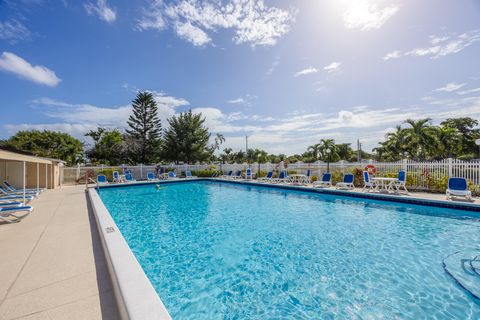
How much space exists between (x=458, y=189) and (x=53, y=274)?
11051 millimetres

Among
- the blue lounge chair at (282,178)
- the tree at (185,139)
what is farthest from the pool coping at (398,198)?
the tree at (185,139)

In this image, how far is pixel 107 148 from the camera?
2962cm

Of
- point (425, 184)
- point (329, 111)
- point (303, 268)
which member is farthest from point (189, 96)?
point (303, 268)

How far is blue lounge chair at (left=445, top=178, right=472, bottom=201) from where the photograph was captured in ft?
23.8

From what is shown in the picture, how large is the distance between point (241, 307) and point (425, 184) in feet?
35.7

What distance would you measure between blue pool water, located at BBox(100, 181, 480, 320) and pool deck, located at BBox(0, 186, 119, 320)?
83cm

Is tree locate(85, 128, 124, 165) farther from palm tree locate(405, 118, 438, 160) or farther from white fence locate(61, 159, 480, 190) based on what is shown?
palm tree locate(405, 118, 438, 160)

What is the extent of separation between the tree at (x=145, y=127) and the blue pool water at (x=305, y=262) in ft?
73.3

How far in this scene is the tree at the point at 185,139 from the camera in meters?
25.6

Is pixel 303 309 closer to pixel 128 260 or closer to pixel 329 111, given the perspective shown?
pixel 128 260

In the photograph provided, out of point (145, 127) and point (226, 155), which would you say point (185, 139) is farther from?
point (226, 155)

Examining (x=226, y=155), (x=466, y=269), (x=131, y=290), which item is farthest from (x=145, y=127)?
(x=466, y=269)

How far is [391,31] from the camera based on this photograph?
27.6 ft

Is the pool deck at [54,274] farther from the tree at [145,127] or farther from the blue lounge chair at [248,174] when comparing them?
the tree at [145,127]
